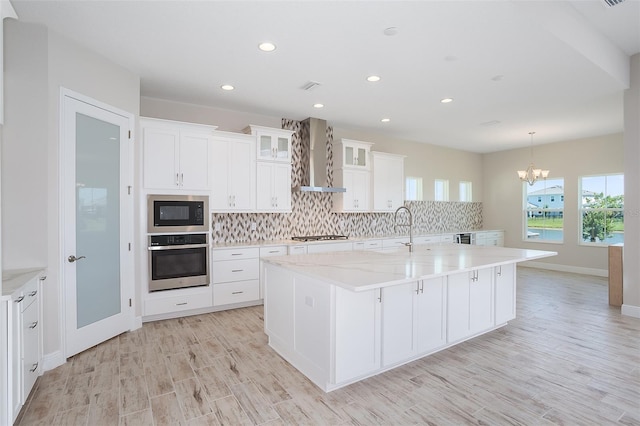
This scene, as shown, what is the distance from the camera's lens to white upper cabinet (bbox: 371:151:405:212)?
6.20 meters

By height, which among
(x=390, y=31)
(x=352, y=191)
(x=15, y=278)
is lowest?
(x=15, y=278)

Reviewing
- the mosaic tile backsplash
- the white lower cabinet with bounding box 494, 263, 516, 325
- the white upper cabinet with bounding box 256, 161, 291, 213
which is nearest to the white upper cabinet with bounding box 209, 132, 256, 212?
the white upper cabinet with bounding box 256, 161, 291, 213

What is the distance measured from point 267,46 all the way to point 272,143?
2059 millimetres

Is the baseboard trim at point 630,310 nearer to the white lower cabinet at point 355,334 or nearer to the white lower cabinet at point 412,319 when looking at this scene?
the white lower cabinet at point 412,319

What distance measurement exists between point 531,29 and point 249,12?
234 centimetres

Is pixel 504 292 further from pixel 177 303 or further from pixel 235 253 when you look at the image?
pixel 177 303

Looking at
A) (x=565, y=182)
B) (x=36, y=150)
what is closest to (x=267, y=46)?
(x=36, y=150)

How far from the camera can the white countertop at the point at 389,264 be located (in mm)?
2219

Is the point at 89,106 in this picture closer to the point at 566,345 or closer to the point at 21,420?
the point at 21,420

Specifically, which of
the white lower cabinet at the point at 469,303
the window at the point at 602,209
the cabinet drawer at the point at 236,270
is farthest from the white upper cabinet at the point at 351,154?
the window at the point at 602,209

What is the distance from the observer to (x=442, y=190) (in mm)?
8109

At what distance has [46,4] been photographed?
8.14 feet

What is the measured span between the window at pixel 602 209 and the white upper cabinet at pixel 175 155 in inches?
301

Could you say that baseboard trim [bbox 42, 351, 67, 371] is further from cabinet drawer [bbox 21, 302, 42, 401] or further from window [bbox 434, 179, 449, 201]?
window [bbox 434, 179, 449, 201]
